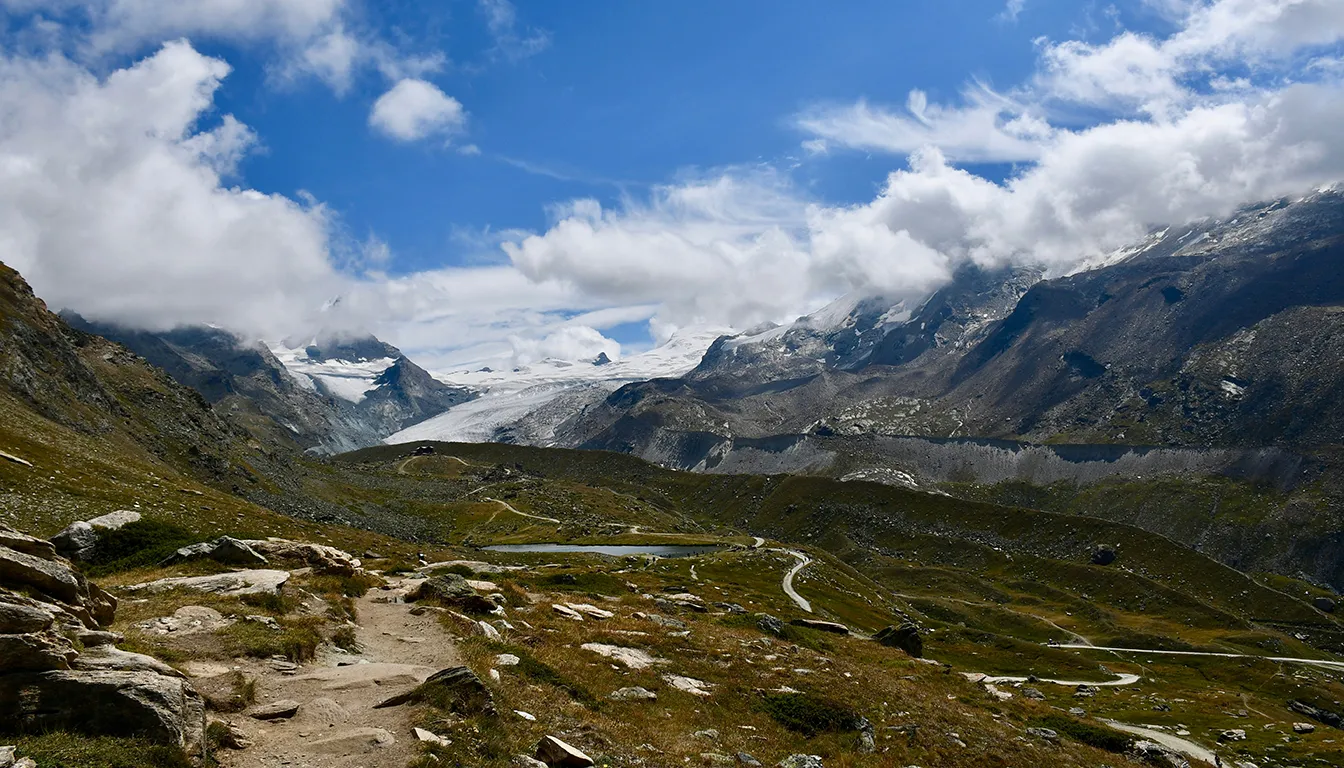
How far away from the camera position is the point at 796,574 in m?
139

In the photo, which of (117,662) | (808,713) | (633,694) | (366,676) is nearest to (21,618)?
(117,662)

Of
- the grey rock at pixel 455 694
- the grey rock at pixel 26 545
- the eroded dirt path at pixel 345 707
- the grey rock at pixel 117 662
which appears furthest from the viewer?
the grey rock at pixel 26 545

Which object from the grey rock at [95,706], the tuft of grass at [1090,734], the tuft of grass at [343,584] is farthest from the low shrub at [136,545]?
the tuft of grass at [1090,734]

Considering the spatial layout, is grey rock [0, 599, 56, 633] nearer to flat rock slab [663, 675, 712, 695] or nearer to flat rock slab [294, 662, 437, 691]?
flat rock slab [294, 662, 437, 691]

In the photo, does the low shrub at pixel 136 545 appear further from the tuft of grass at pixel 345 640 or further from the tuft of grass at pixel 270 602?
the tuft of grass at pixel 345 640

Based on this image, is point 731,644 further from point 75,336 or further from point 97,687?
point 75,336

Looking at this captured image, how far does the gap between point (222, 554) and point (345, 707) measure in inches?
875

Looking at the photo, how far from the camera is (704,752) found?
22.3 metres

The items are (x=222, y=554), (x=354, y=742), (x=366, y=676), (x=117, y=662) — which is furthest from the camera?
(x=222, y=554)

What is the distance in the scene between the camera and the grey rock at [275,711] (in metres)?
17.7

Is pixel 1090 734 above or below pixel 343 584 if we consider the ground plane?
below

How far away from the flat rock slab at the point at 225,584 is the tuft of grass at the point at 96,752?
1594 cm

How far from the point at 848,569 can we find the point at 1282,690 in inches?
3371

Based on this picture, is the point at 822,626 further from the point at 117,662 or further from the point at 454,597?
the point at 117,662
